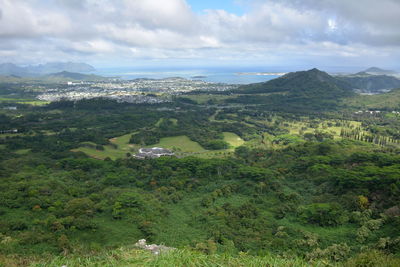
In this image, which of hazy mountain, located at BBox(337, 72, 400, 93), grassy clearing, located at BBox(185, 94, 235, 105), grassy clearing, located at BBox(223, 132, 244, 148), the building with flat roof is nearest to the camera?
the building with flat roof

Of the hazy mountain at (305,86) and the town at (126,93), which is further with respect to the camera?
the hazy mountain at (305,86)

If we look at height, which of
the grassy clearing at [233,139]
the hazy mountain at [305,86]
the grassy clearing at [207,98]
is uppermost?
the hazy mountain at [305,86]

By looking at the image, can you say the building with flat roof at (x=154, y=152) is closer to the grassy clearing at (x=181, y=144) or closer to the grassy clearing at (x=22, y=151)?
the grassy clearing at (x=181, y=144)

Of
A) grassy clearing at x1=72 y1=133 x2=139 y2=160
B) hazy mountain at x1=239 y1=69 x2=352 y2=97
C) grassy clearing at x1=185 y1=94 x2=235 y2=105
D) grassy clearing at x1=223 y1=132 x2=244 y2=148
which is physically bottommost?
grassy clearing at x1=72 y1=133 x2=139 y2=160

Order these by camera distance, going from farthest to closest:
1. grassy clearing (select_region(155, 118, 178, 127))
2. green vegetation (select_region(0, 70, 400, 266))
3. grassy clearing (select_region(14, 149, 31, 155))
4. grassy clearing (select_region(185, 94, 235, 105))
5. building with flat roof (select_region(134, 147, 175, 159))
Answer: grassy clearing (select_region(185, 94, 235, 105)) < grassy clearing (select_region(155, 118, 178, 127)) < building with flat roof (select_region(134, 147, 175, 159)) < grassy clearing (select_region(14, 149, 31, 155)) < green vegetation (select_region(0, 70, 400, 266))

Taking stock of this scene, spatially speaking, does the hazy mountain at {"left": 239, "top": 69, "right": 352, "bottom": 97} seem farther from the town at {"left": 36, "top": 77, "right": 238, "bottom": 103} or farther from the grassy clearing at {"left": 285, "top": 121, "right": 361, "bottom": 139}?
the grassy clearing at {"left": 285, "top": 121, "right": 361, "bottom": 139}

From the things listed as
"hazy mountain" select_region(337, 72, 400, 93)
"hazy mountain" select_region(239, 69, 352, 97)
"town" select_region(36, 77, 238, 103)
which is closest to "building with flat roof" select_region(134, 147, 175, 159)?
"town" select_region(36, 77, 238, 103)

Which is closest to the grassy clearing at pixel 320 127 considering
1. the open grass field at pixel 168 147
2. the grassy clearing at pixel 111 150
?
the open grass field at pixel 168 147

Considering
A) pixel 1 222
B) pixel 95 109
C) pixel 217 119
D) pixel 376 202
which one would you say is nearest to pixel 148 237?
pixel 1 222

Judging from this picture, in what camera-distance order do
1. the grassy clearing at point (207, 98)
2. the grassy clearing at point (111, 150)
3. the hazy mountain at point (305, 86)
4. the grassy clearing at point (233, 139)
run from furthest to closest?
1. the hazy mountain at point (305, 86)
2. the grassy clearing at point (207, 98)
3. the grassy clearing at point (233, 139)
4. the grassy clearing at point (111, 150)

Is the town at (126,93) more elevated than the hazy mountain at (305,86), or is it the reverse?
the hazy mountain at (305,86)

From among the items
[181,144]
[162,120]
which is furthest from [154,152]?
[162,120]

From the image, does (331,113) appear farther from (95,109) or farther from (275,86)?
(95,109)
